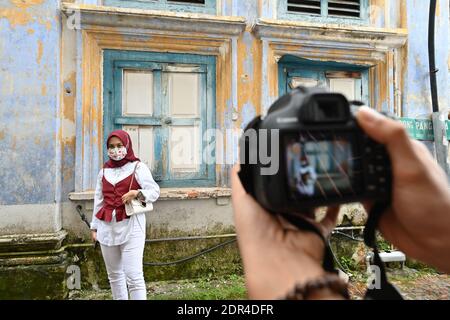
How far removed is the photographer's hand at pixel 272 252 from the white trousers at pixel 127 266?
203 cm

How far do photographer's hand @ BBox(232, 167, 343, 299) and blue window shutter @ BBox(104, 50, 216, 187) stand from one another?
296 centimetres

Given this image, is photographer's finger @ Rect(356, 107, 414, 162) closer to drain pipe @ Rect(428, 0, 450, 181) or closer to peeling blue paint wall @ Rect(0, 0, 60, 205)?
peeling blue paint wall @ Rect(0, 0, 60, 205)

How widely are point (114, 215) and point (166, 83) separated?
173 centimetres

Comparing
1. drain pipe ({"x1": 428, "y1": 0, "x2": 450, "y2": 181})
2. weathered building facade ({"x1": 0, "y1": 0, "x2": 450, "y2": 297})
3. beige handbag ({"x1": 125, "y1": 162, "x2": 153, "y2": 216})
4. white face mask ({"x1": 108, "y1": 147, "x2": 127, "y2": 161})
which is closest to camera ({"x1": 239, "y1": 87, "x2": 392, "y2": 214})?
beige handbag ({"x1": 125, "y1": 162, "x2": 153, "y2": 216})

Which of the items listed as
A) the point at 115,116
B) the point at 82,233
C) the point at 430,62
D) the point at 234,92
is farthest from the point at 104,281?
the point at 430,62

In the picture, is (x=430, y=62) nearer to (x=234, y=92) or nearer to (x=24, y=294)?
(x=234, y=92)

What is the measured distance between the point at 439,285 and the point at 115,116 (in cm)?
410

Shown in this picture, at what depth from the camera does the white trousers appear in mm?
2641

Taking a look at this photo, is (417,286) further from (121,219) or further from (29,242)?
(29,242)

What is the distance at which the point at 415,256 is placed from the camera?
3.06 feet

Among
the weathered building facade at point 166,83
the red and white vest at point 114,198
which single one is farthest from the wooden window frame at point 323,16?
the red and white vest at point 114,198

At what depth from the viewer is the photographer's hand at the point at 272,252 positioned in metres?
0.73

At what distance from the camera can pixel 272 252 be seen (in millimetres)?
765

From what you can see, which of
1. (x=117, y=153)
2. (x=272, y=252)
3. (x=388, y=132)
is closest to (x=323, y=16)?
(x=117, y=153)
